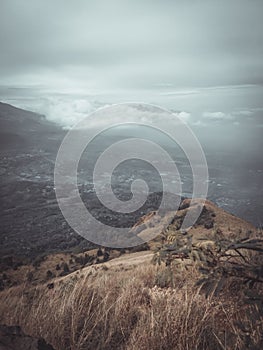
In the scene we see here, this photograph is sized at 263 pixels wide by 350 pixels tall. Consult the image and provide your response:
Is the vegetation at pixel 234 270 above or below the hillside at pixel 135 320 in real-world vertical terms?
above

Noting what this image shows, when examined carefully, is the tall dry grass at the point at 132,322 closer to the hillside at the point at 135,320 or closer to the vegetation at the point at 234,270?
the hillside at the point at 135,320

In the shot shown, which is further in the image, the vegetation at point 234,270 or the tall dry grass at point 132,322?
the tall dry grass at point 132,322

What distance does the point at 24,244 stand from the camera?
4447cm

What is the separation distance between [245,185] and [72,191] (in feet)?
291

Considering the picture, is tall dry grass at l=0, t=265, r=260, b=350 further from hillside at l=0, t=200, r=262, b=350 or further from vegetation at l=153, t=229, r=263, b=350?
vegetation at l=153, t=229, r=263, b=350

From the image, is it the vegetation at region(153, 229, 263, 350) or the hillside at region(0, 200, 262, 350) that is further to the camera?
the hillside at region(0, 200, 262, 350)

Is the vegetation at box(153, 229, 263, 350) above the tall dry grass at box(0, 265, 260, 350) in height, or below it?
above

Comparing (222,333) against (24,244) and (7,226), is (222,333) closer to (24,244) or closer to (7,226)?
(24,244)

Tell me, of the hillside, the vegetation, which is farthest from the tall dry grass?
the vegetation

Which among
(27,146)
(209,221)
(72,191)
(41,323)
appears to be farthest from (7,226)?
(27,146)

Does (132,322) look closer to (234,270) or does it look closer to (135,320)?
(135,320)

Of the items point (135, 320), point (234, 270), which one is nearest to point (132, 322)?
point (135, 320)

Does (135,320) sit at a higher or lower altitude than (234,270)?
lower

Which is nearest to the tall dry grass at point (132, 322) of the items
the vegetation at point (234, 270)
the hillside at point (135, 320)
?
the hillside at point (135, 320)
